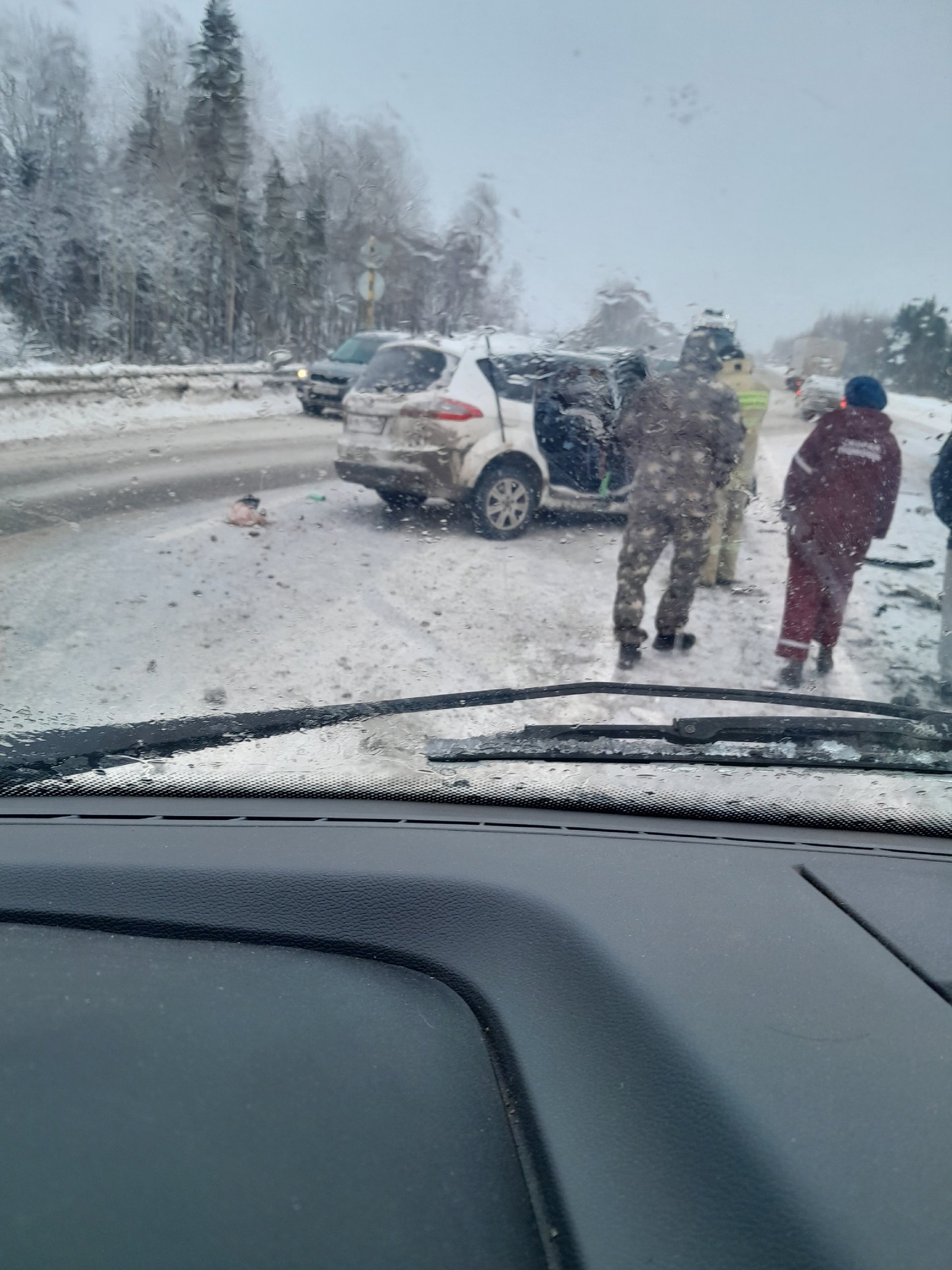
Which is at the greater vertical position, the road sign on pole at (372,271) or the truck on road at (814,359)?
the road sign on pole at (372,271)

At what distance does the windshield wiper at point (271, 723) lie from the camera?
8.54 feet

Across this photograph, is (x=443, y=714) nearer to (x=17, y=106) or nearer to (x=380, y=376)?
(x=380, y=376)

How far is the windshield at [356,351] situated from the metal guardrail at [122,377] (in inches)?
7.0

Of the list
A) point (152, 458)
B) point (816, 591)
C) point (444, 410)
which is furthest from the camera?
point (444, 410)

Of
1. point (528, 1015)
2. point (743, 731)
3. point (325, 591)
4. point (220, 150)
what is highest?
point (220, 150)

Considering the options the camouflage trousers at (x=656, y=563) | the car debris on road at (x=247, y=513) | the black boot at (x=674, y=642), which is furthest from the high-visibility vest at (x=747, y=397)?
the car debris on road at (x=247, y=513)

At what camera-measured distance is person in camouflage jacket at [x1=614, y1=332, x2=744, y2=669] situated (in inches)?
130

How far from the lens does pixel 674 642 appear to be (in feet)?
11.2

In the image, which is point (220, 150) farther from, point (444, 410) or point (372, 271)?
point (444, 410)

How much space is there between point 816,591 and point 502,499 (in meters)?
1.20

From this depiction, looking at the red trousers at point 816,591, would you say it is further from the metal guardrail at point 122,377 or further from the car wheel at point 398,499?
the metal guardrail at point 122,377

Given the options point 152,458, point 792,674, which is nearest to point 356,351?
point 152,458

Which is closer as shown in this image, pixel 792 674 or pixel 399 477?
pixel 792 674

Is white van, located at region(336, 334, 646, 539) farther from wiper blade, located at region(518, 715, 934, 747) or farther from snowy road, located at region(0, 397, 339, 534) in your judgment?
wiper blade, located at region(518, 715, 934, 747)
